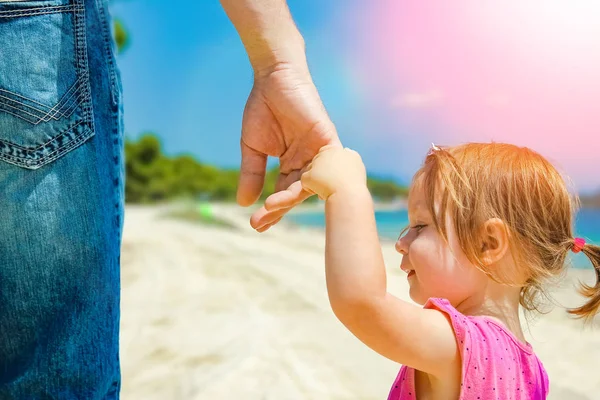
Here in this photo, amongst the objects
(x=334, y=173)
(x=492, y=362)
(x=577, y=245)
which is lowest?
(x=492, y=362)

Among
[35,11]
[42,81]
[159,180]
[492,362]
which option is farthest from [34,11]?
[159,180]

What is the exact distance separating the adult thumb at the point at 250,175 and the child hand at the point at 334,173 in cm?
28

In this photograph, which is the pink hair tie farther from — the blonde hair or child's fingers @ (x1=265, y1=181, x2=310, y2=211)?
child's fingers @ (x1=265, y1=181, x2=310, y2=211)

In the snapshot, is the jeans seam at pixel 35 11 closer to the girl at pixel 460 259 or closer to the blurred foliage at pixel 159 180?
the girl at pixel 460 259

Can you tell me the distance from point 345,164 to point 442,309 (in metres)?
0.35

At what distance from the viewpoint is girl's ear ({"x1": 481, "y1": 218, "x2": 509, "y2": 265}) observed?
1325 millimetres

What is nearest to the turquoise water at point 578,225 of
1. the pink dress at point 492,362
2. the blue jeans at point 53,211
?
the pink dress at point 492,362

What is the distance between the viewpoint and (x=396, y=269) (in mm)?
5164

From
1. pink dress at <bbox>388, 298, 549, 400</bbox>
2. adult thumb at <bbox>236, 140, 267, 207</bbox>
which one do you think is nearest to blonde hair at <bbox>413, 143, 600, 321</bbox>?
pink dress at <bbox>388, 298, 549, 400</bbox>

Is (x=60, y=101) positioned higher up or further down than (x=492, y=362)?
higher up

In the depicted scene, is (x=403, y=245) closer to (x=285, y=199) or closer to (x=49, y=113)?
(x=285, y=199)

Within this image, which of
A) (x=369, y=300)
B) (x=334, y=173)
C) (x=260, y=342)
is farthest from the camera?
(x=260, y=342)

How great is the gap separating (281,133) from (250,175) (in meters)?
0.14

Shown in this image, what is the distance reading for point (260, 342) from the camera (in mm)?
3096
